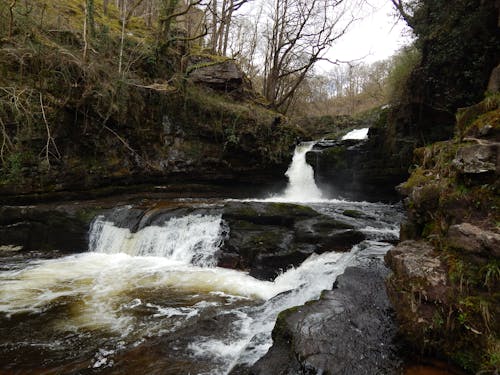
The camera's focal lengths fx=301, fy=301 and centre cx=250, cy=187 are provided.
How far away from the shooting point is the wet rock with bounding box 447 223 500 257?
2.48m

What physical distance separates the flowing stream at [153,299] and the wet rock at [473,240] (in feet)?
6.65

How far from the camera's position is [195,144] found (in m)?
11.9

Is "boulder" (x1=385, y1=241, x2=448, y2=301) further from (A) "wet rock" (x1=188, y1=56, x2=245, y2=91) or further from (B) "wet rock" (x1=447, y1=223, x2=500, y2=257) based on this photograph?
(A) "wet rock" (x1=188, y1=56, x2=245, y2=91)

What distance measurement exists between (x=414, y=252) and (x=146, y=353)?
10.4 ft

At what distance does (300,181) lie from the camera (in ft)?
46.1

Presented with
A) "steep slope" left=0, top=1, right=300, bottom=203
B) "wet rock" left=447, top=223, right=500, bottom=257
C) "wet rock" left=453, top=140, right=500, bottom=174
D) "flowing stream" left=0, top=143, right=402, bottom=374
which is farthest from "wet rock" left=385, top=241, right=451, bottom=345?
"steep slope" left=0, top=1, right=300, bottom=203

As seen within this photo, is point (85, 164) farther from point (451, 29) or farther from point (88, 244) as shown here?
point (451, 29)

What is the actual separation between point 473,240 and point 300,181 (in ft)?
37.5

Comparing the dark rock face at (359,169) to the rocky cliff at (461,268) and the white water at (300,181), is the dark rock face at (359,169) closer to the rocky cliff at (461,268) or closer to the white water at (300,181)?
the white water at (300,181)

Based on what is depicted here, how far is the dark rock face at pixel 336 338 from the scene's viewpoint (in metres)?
2.53

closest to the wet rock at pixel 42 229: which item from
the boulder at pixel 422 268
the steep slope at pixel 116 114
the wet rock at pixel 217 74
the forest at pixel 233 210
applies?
the forest at pixel 233 210

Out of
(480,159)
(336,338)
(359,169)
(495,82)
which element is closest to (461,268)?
(480,159)

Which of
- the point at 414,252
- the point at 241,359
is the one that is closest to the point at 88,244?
the point at 241,359

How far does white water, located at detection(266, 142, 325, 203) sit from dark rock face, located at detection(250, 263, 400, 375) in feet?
32.8
